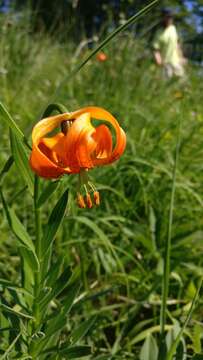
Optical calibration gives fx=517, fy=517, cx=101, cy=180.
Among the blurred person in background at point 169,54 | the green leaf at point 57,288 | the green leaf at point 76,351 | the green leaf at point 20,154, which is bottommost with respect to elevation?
the green leaf at point 76,351

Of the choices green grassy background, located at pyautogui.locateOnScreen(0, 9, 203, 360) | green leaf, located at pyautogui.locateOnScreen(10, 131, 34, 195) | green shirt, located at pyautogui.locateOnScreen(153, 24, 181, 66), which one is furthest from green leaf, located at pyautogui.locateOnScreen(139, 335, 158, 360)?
green shirt, located at pyautogui.locateOnScreen(153, 24, 181, 66)

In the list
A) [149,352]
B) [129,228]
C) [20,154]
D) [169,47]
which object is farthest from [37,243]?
[169,47]

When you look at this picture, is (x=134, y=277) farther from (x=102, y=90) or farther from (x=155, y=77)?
(x=155, y=77)

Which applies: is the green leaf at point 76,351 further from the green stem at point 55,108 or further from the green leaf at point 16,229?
the green stem at point 55,108

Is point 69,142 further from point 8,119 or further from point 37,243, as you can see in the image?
point 37,243

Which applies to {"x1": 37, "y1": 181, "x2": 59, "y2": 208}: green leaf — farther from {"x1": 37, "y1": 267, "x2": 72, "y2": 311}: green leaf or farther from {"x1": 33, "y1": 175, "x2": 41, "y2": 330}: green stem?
{"x1": 37, "y1": 267, "x2": 72, "y2": 311}: green leaf

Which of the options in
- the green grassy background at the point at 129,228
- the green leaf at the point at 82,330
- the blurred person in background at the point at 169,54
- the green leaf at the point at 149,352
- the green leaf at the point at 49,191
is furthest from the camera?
the blurred person in background at the point at 169,54

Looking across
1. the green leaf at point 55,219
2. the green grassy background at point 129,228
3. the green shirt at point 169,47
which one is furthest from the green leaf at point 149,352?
the green shirt at point 169,47
